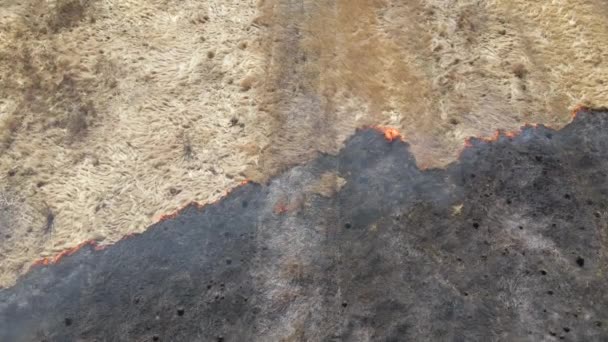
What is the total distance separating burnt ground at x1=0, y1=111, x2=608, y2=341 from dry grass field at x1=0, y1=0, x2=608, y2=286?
0.84 ft

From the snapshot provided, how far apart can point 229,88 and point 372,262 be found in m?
2.24

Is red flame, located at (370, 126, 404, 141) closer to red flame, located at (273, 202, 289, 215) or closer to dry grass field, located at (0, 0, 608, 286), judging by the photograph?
dry grass field, located at (0, 0, 608, 286)

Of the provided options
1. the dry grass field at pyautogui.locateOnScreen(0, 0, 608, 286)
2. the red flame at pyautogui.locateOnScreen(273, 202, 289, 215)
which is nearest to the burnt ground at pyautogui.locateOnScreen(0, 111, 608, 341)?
the red flame at pyautogui.locateOnScreen(273, 202, 289, 215)

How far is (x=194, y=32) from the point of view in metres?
6.03

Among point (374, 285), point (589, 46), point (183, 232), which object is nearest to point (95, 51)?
point (183, 232)

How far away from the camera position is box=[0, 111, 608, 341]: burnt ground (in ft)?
15.9

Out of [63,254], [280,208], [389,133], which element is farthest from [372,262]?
[63,254]

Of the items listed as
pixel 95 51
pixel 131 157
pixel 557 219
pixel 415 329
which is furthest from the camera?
pixel 95 51

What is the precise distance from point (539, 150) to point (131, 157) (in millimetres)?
3920

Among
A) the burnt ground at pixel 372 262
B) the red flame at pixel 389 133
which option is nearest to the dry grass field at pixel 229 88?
the red flame at pixel 389 133

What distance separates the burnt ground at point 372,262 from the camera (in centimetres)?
484

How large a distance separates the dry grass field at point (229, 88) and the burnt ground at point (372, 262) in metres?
0.26

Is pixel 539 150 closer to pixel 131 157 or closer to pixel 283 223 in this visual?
pixel 283 223

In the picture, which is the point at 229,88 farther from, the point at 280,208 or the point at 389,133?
the point at 389,133
